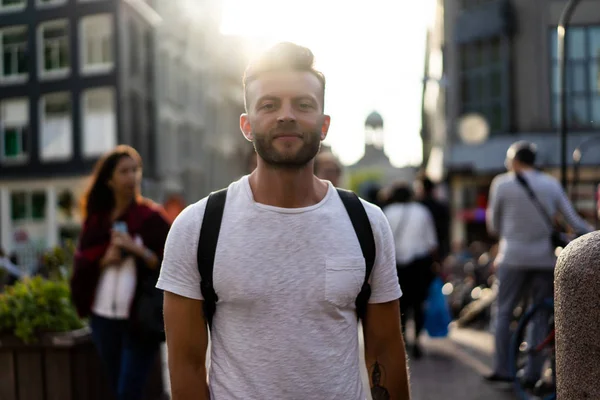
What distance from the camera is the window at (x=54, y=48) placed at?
108 feet

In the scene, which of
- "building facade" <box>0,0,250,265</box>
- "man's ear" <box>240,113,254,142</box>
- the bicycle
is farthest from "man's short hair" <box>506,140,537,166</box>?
"building facade" <box>0,0,250,265</box>

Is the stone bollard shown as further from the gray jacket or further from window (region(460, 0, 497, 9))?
window (region(460, 0, 497, 9))

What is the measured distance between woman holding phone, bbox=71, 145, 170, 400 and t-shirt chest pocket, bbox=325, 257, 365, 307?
250 cm

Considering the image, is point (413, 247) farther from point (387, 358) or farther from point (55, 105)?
point (55, 105)

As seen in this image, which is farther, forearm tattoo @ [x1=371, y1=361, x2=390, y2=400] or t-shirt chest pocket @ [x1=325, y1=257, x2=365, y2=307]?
forearm tattoo @ [x1=371, y1=361, x2=390, y2=400]

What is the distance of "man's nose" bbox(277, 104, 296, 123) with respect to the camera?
2.51 metres

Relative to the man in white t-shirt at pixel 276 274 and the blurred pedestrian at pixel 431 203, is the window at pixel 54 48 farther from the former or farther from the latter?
the man in white t-shirt at pixel 276 274

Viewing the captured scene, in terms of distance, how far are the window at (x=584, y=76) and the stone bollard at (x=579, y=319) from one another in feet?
83.6

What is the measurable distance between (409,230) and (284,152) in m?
7.00

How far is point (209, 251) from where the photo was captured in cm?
251

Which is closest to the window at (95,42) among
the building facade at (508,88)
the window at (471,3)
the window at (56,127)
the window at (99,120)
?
the window at (99,120)

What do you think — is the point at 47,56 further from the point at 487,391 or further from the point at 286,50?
the point at 286,50

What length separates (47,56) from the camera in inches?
1321

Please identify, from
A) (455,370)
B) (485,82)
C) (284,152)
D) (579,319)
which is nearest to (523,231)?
(455,370)
